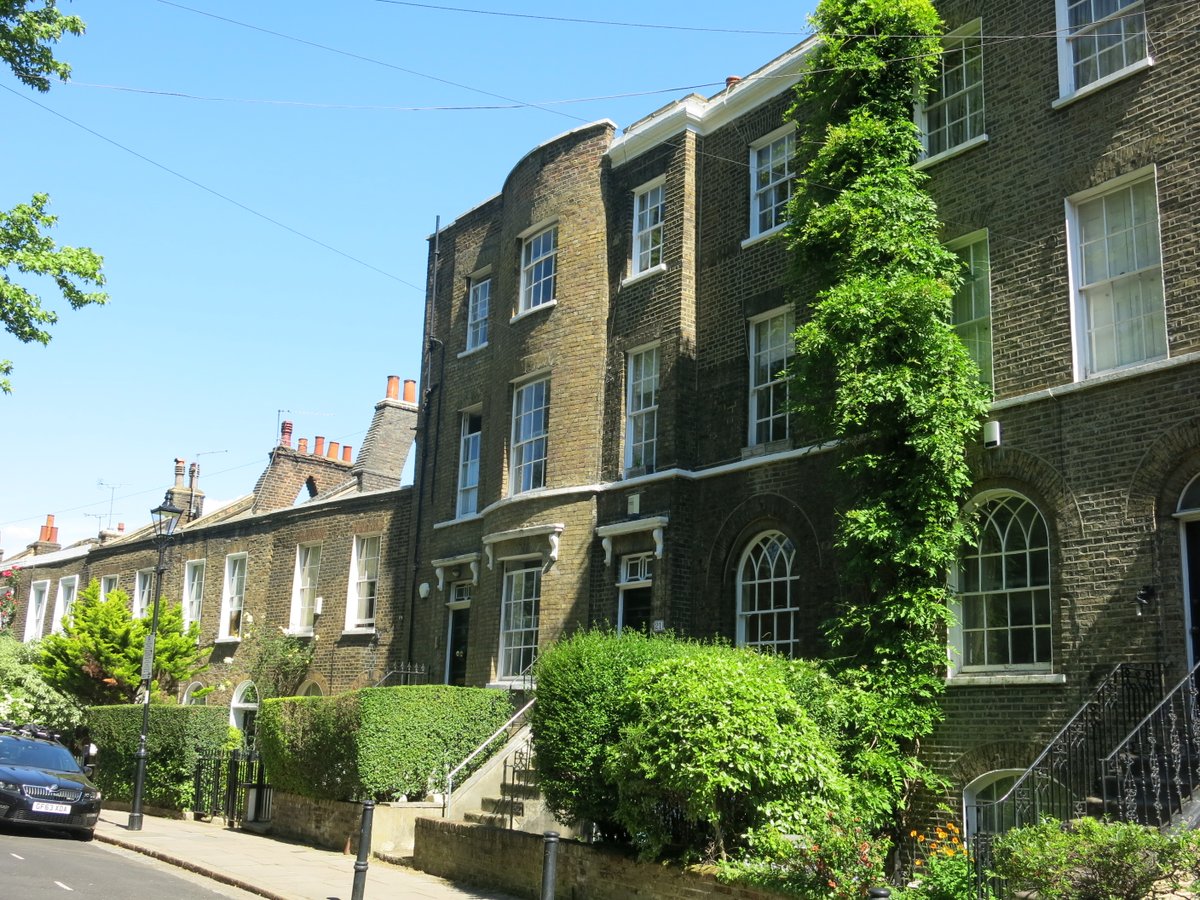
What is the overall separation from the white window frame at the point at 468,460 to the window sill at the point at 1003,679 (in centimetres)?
1224

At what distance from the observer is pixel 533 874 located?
44.2ft

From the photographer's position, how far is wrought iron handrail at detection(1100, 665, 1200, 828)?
10539 mm

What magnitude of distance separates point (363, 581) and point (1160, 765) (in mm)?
18934

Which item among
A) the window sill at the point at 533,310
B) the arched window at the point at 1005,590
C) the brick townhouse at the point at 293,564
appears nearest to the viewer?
the arched window at the point at 1005,590

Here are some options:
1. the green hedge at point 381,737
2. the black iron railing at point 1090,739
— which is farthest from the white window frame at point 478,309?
the black iron railing at point 1090,739

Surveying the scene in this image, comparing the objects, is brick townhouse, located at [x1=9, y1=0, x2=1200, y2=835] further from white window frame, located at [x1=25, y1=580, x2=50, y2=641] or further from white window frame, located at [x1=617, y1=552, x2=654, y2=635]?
white window frame, located at [x1=25, y1=580, x2=50, y2=641]

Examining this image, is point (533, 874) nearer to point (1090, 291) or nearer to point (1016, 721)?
point (1016, 721)

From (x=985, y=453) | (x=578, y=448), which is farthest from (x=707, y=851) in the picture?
(x=578, y=448)

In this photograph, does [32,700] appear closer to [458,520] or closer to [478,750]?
[458,520]

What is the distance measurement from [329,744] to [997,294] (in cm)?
1134

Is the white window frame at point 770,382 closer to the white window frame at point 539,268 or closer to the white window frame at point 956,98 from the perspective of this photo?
the white window frame at point 956,98

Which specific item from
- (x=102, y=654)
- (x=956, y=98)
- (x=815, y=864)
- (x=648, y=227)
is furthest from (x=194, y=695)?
(x=815, y=864)

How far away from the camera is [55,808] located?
57.7 feet

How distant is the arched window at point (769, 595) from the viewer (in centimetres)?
1700
